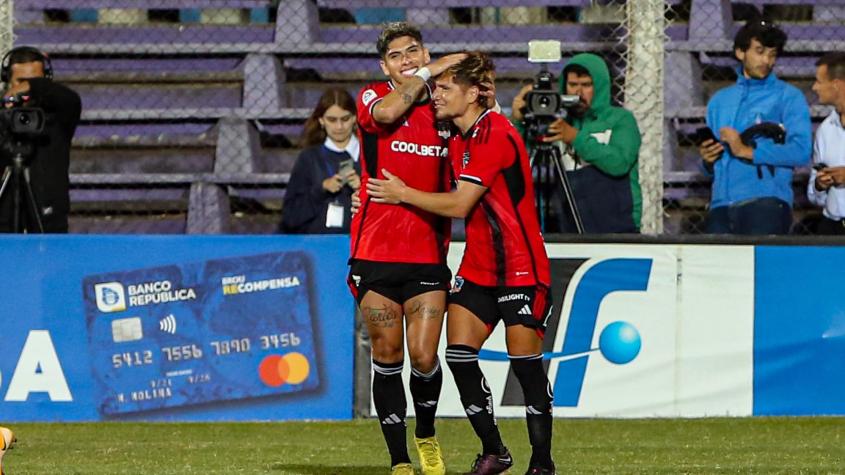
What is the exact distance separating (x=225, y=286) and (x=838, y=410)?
4329mm

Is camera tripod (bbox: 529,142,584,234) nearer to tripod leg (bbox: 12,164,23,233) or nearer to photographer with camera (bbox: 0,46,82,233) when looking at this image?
photographer with camera (bbox: 0,46,82,233)

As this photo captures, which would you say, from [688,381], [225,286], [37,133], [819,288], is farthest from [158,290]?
[819,288]

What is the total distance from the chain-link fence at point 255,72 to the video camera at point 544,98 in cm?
259

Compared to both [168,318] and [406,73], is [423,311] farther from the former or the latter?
[168,318]

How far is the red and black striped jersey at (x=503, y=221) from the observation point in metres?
7.13

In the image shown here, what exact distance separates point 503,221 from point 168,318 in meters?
4.16

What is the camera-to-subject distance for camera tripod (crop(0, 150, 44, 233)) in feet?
36.9

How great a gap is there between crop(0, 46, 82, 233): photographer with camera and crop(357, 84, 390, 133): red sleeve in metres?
4.68

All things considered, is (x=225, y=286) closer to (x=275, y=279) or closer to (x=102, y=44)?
(x=275, y=279)

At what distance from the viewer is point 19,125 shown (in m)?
11.1

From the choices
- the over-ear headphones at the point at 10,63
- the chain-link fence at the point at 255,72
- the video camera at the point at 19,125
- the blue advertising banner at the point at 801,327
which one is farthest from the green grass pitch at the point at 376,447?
the chain-link fence at the point at 255,72

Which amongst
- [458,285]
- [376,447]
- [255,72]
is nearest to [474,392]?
[458,285]

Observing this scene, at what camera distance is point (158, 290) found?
10.7 meters

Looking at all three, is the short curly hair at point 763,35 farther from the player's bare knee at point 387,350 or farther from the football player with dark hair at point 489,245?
the player's bare knee at point 387,350
